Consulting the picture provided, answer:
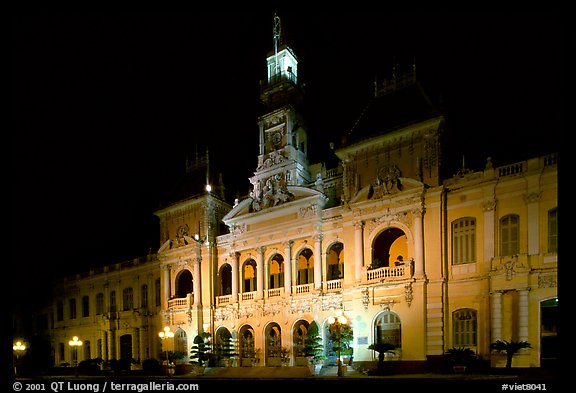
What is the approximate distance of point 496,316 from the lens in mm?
21297

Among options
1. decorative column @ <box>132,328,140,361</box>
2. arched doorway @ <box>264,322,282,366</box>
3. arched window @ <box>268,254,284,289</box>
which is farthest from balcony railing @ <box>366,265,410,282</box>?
decorative column @ <box>132,328,140,361</box>

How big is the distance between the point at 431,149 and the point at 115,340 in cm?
3121

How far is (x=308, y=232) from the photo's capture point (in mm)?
29078

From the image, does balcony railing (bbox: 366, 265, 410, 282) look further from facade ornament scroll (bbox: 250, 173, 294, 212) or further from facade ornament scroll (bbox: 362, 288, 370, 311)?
facade ornament scroll (bbox: 250, 173, 294, 212)

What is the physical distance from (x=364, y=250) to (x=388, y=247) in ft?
6.85

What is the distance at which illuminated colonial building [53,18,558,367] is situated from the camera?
2145 centimetres

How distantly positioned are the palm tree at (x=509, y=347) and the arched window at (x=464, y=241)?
14.8 ft

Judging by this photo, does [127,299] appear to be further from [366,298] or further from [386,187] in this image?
[386,187]

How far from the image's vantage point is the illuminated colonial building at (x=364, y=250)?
70.4ft

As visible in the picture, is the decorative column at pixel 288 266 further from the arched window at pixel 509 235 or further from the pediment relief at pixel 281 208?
the arched window at pixel 509 235

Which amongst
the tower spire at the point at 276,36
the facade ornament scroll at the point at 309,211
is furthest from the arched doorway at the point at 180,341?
the tower spire at the point at 276,36

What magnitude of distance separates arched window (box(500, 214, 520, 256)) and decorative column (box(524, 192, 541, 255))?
0.65 meters

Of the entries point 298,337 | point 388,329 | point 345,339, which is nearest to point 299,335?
point 298,337

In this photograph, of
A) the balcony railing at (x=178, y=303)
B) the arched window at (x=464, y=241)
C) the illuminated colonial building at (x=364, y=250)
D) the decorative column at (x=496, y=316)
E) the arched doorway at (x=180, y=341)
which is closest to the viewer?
the decorative column at (x=496, y=316)
